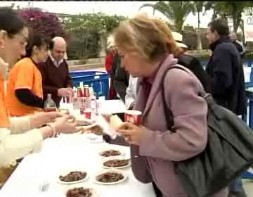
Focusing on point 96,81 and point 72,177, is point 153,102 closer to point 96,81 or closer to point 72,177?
point 72,177

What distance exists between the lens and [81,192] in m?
1.48

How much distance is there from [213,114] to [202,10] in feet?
3.12

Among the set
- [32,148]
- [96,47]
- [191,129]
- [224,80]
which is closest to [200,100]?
[191,129]

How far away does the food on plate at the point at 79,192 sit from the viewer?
4.78 ft

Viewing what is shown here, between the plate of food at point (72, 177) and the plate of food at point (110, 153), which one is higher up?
the plate of food at point (72, 177)

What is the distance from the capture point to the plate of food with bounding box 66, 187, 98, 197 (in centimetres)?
146

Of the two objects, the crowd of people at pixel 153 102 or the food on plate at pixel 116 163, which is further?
the food on plate at pixel 116 163

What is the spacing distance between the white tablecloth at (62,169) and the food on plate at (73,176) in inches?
1.2

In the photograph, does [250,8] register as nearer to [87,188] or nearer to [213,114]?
[213,114]

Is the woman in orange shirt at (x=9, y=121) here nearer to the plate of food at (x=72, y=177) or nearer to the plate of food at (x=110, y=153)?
the plate of food at (x=72, y=177)

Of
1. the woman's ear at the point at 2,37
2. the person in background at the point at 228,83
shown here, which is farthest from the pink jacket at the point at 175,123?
the person in background at the point at 228,83

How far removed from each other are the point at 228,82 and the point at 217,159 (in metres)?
1.70

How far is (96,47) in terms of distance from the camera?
620 mm

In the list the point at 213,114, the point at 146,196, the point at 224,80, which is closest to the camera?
the point at 213,114
